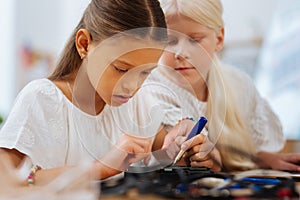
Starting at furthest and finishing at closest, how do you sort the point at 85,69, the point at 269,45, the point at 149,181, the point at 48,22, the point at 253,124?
the point at 48,22, the point at 269,45, the point at 253,124, the point at 85,69, the point at 149,181

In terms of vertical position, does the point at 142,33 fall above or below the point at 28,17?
below

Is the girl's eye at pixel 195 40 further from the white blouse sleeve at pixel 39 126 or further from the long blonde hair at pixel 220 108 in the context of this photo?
the white blouse sleeve at pixel 39 126

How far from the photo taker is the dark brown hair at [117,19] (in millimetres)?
582

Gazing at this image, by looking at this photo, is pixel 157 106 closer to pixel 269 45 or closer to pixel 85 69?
pixel 85 69

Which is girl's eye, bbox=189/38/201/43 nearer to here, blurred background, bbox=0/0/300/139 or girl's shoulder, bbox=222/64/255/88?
girl's shoulder, bbox=222/64/255/88

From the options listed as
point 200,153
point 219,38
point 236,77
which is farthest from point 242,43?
point 200,153

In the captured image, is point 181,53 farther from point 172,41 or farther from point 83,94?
point 83,94

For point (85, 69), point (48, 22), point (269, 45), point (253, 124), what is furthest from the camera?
point (48, 22)

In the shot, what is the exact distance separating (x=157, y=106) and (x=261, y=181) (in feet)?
0.69

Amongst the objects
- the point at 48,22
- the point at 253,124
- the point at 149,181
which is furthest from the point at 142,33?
the point at 48,22

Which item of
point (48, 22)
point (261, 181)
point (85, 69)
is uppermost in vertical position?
point (48, 22)

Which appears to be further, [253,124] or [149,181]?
[253,124]

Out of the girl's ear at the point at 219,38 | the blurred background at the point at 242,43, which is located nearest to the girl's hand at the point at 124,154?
the girl's ear at the point at 219,38

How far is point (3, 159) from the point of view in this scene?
54 centimetres
